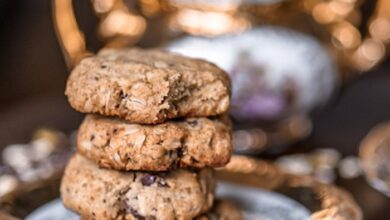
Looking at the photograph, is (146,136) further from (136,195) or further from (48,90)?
(48,90)

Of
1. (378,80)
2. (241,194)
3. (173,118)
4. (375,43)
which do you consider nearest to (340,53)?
(375,43)

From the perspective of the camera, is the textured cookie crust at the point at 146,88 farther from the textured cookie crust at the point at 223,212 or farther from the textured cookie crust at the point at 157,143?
the textured cookie crust at the point at 223,212

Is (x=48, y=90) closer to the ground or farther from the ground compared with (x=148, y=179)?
closer to the ground

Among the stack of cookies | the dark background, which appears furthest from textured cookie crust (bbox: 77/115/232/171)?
the dark background

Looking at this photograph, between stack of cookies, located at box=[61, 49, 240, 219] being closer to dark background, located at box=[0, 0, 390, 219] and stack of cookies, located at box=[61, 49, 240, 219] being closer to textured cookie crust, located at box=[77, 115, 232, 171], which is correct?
textured cookie crust, located at box=[77, 115, 232, 171]

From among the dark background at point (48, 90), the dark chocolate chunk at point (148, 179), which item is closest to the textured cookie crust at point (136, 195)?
the dark chocolate chunk at point (148, 179)

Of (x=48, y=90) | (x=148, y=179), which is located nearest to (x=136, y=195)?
(x=148, y=179)

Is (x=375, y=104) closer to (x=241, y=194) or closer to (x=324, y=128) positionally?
(x=324, y=128)
